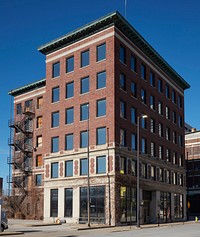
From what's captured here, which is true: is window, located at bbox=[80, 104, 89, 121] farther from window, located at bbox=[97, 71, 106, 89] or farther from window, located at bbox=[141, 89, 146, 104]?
window, located at bbox=[141, 89, 146, 104]

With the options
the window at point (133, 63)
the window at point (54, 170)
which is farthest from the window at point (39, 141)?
the window at point (133, 63)

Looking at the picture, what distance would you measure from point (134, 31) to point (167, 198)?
27396 millimetres

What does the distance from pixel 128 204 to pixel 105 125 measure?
1080 cm

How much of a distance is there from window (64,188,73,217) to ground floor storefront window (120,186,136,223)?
7440 mm

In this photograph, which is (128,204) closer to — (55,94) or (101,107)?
(101,107)

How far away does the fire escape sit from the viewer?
69.8 meters

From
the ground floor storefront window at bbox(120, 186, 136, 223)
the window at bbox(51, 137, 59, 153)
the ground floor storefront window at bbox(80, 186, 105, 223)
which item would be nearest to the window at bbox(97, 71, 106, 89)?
the window at bbox(51, 137, 59, 153)

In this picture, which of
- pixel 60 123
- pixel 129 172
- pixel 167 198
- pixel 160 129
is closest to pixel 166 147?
pixel 160 129

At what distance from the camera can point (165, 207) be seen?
206 feet

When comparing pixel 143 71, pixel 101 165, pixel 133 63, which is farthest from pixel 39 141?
pixel 133 63

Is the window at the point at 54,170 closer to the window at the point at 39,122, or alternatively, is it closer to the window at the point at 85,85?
the window at the point at 85,85

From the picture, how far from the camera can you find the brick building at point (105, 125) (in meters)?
50.5

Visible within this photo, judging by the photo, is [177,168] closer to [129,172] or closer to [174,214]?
[174,214]

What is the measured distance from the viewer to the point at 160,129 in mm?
64312
